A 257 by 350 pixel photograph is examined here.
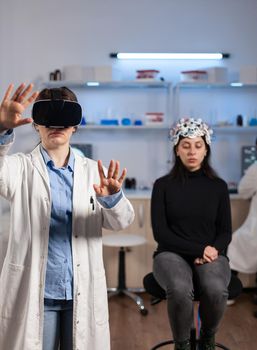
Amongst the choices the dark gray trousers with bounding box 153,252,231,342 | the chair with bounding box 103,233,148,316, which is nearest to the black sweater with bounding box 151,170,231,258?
the dark gray trousers with bounding box 153,252,231,342

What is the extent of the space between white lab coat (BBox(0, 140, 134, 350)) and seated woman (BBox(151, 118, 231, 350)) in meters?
0.51

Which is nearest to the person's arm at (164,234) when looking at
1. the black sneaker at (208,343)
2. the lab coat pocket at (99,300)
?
the black sneaker at (208,343)

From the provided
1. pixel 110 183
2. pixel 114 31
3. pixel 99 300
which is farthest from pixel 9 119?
pixel 114 31

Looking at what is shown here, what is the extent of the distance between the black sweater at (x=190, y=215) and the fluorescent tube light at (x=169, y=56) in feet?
6.63

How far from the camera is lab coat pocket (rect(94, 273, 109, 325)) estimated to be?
5.05ft

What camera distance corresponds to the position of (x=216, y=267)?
2002 mm

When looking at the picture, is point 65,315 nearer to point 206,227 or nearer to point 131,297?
point 206,227

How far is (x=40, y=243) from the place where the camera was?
57.5 inches

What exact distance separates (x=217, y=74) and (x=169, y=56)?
1.53 ft

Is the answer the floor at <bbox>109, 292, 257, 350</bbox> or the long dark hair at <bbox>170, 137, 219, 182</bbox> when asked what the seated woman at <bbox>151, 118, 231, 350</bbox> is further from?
the floor at <bbox>109, 292, 257, 350</bbox>

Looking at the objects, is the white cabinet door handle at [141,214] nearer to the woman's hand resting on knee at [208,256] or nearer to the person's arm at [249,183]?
the person's arm at [249,183]

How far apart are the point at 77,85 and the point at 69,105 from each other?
2.51 m

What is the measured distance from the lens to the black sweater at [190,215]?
6.86ft

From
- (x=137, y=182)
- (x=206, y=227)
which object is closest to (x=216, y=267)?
(x=206, y=227)
